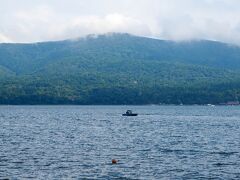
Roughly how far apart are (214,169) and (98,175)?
417 inches

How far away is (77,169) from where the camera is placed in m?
49.2

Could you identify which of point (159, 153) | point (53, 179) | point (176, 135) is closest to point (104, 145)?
point (159, 153)

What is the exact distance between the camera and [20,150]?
63438mm

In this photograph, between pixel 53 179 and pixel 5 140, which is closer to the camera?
pixel 53 179

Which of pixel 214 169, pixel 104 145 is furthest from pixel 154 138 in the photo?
pixel 214 169

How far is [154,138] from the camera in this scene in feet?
269

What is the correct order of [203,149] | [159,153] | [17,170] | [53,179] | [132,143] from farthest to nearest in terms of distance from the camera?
[132,143] → [203,149] → [159,153] → [17,170] → [53,179]

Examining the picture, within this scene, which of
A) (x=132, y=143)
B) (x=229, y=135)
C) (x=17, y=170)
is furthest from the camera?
(x=229, y=135)

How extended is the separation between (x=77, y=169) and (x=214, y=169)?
11881mm

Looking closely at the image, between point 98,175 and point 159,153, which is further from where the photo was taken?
point 159,153

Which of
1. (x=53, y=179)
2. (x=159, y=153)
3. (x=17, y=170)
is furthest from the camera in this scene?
(x=159, y=153)

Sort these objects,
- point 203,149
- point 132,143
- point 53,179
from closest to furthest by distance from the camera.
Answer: point 53,179 → point 203,149 → point 132,143

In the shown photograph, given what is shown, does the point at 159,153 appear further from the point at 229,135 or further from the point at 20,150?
the point at 229,135

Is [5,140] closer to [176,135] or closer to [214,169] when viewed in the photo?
[176,135]
